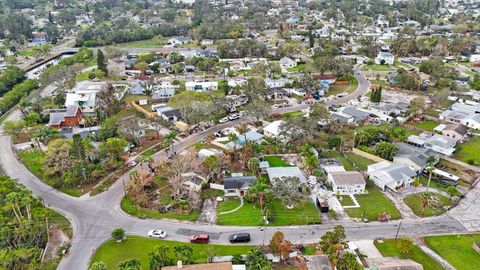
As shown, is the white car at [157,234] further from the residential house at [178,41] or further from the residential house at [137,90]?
the residential house at [178,41]

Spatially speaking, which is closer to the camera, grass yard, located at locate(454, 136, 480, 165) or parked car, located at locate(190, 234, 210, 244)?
parked car, located at locate(190, 234, 210, 244)

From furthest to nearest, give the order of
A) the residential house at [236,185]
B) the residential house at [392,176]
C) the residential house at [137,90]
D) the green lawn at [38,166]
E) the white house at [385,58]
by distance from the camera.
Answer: the white house at [385,58] → the residential house at [137,90] → the green lawn at [38,166] → the residential house at [392,176] → the residential house at [236,185]

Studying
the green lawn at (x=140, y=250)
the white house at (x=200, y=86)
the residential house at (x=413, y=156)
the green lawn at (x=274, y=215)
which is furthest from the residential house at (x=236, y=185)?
the white house at (x=200, y=86)

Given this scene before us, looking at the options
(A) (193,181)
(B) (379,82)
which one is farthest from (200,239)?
(B) (379,82)

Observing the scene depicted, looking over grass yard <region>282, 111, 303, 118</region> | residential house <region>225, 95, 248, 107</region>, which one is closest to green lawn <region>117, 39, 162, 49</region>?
residential house <region>225, 95, 248, 107</region>

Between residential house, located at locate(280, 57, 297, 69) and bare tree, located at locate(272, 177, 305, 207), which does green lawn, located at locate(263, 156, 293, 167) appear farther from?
residential house, located at locate(280, 57, 297, 69)

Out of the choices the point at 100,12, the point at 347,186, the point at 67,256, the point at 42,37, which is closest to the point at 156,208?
the point at 67,256

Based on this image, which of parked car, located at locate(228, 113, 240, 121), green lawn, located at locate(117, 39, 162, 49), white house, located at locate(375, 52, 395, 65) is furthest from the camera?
green lawn, located at locate(117, 39, 162, 49)
